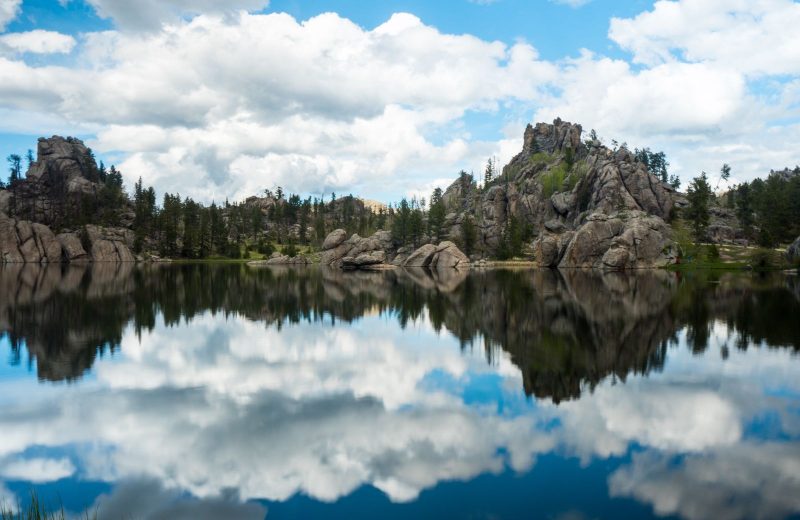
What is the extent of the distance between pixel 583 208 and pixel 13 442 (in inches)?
6957

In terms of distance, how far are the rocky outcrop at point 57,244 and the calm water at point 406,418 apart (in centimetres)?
13586

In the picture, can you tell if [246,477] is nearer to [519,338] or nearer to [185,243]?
[519,338]

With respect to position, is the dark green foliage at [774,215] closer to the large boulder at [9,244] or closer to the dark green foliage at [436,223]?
the dark green foliage at [436,223]

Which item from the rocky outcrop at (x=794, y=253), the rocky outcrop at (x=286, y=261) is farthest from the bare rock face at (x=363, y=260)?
the rocky outcrop at (x=794, y=253)

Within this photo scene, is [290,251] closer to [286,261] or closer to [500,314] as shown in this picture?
[286,261]

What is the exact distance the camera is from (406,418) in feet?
62.7

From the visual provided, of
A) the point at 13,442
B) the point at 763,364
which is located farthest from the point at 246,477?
the point at 763,364

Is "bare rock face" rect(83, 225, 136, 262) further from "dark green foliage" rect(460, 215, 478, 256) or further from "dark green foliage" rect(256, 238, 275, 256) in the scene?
"dark green foliage" rect(460, 215, 478, 256)

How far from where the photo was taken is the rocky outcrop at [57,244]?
492 ft

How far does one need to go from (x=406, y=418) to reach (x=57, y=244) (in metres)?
175

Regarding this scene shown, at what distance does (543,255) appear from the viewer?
477 ft

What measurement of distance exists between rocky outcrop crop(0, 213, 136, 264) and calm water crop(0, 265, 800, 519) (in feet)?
446

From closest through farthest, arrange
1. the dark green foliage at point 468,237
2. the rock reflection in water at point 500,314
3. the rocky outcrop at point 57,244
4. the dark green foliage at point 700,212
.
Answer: the rock reflection in water at point 500,314 → the dark green foliage at point 700,212 → the rocky outcrop at point 57,244 → the dark green foliage at point 468,237

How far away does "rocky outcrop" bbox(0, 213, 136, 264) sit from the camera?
150m
